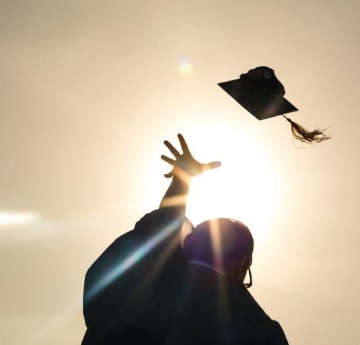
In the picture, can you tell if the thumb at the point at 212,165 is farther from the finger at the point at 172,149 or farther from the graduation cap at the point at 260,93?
the graduation cap at the point at 260,93

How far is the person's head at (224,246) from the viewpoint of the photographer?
221 cm

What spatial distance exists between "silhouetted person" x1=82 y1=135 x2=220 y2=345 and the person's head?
10cm

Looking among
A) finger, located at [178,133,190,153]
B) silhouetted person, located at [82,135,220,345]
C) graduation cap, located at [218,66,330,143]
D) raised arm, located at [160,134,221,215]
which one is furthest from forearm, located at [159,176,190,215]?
graduation cap, located at [218,66,330,143]

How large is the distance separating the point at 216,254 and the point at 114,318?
2.11 ft

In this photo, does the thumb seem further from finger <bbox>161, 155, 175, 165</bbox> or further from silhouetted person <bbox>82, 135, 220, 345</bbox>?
silhouetted person <bbox>82, 135, 220, 345</bbox>

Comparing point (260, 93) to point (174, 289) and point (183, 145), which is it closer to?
point (183, 145)

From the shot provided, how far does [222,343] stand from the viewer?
6.36 feet

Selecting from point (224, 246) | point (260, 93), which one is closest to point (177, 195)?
point (224, 246)

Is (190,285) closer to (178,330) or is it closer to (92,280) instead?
(178,330)

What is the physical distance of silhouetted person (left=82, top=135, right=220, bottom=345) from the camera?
1912mm

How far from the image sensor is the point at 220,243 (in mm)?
2229

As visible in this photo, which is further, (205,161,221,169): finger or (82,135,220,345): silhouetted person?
(205,161,221,169): finger

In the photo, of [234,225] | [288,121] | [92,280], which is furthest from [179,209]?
[288,121]

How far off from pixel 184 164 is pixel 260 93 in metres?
2.33
